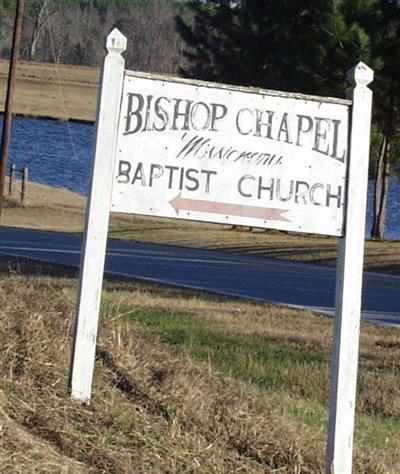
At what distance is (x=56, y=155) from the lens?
73438 mm

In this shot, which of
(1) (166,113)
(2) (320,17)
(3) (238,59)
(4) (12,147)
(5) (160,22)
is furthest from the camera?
(5) (160,22)

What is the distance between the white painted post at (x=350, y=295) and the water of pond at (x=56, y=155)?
5077 cm

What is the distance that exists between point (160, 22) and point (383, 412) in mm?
88271

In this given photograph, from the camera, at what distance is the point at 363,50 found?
3597 cm

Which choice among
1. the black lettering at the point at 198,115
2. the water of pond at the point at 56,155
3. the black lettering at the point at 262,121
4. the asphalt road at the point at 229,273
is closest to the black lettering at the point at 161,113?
the black lettering at the point at 198,115

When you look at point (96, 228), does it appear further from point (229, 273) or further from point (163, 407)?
point (229, 273)

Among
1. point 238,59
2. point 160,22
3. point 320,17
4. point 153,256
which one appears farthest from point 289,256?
point 160,22

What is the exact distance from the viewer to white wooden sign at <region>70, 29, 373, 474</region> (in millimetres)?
6699

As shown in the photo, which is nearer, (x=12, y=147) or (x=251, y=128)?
(x=251, y=128)

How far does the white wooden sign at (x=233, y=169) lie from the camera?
6.70 metres

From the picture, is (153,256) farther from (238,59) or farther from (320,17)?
(238,59)

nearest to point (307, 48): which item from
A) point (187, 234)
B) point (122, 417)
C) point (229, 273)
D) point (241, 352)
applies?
point (187, 234)

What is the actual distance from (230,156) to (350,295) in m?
0.92

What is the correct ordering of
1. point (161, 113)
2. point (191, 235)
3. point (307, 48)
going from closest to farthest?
point (161, 113), point (307, 48), point (191, 235)
